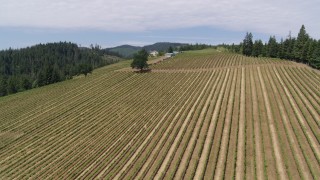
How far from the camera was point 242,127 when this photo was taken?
2279 inches

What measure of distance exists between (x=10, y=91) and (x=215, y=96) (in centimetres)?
11269

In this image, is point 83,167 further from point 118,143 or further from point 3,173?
point 3,173

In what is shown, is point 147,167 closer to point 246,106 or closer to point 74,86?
point 246,106

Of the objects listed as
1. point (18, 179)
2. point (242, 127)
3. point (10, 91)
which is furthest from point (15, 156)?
point (10, 91)

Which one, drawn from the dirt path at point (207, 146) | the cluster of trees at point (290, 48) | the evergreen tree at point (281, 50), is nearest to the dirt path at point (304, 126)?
the dirt path at point (207, 146)

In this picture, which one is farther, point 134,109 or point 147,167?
point 134,109

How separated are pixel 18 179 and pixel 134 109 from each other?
33835 mm

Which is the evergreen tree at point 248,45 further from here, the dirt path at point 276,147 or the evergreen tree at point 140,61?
the dirt path at point 276,147

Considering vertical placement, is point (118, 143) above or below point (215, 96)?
below

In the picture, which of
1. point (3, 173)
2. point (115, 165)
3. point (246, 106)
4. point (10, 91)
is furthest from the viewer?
point (10, 91)

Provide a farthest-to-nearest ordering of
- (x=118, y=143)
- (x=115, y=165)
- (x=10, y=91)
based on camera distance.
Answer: (x=10, y=91)
(x=118, y=143)
(x=115, y=165)

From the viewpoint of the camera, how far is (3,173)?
5628 cm

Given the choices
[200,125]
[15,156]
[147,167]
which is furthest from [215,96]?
[15,156]

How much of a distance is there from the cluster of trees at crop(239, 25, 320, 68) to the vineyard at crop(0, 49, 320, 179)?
1207 centimetres
